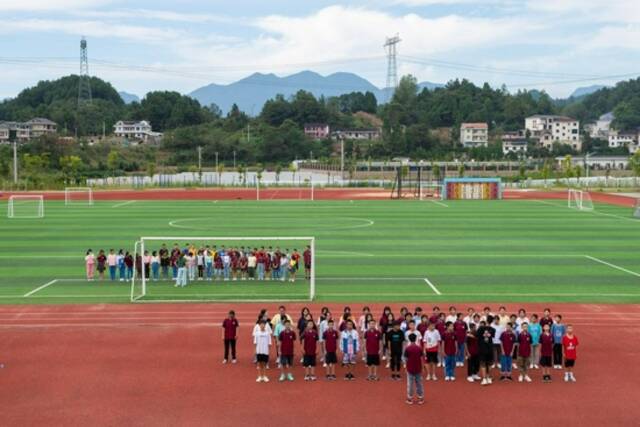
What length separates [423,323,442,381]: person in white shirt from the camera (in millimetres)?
15461

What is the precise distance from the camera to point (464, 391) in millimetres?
14820

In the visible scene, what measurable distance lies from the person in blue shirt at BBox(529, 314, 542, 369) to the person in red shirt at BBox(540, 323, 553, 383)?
10.6 inches

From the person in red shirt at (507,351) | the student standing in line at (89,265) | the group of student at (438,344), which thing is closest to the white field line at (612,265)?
the group of student at (438,344)

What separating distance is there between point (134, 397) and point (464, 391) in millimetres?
6627

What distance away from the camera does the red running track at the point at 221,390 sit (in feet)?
43.8

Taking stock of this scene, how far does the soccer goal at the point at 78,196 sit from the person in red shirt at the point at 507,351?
52.2 metres

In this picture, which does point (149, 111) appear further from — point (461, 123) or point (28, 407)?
point (28, 407)

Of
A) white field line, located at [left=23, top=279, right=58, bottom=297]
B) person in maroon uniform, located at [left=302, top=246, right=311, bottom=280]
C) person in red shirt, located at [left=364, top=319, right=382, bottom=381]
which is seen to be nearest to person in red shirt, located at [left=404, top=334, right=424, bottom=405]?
person in red shirt, located at [left=364, top=319, right=382, bottom=381]

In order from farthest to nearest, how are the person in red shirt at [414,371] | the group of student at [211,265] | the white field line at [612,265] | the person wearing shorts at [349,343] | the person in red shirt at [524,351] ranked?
the white field line at [612,265] < the group of student at [211,265] < the person wearing shorts at [349,343] < the person in red shirt at [524,351] < the person in red shirt at [414,371]

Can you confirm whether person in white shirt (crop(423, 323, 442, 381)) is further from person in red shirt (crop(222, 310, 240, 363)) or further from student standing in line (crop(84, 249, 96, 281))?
student standing in line (crop(84, 249, 96, 281))

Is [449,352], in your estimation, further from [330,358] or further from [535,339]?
[330,358]

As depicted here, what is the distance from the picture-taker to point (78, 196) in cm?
7512

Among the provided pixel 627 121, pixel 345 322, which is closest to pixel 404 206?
pixel 345 322

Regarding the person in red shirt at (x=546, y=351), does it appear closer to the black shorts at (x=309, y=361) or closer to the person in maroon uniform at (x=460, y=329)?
the person in maroon uniform at (x=460, y=329)
